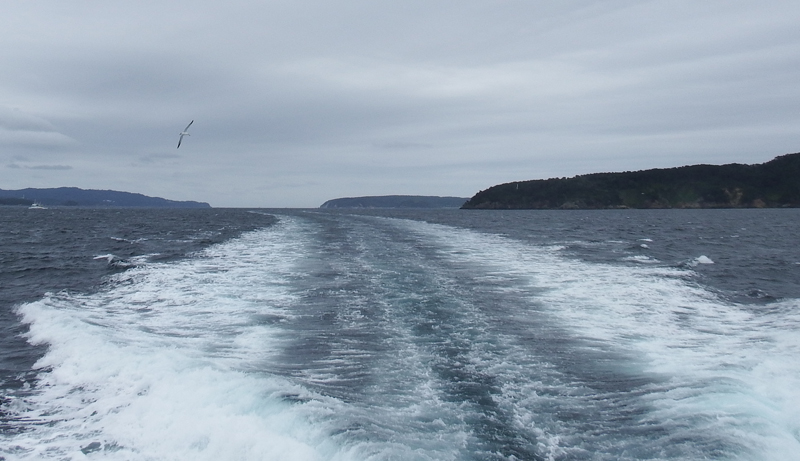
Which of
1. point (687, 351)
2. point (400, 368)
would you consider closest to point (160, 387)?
point (400, 368)

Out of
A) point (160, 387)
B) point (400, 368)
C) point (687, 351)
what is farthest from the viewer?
point (687, 351)

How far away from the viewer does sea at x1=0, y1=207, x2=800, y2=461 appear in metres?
6.61

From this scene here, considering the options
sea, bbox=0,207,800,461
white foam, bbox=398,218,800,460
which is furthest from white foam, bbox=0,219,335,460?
white foam, bbox=398,218,800,460

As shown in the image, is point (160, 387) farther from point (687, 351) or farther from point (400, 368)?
point (687, 351)

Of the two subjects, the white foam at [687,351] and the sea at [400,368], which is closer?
the sea at [400,368]

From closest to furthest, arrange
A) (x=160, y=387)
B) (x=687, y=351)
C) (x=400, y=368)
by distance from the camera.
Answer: (x=160, y=387), (x=400, y=368), (x=687, y=351)

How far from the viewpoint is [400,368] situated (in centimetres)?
925

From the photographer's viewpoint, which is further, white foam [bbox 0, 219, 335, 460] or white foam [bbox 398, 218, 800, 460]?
white foam [bbox 398, 218, 800, 460]

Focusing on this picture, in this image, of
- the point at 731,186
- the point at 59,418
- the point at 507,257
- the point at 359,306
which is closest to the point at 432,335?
the point at 359,306

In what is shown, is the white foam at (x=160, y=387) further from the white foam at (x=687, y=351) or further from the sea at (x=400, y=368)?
the white foam at (x=687, y=351)

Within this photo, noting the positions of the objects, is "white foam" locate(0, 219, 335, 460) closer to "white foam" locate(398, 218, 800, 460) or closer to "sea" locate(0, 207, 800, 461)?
"sea" locate(0, 207, 800, 461)

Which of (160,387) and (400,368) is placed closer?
(160,387)

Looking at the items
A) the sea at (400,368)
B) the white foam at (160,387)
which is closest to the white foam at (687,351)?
the sea at (400,368)

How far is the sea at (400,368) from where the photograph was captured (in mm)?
6613
